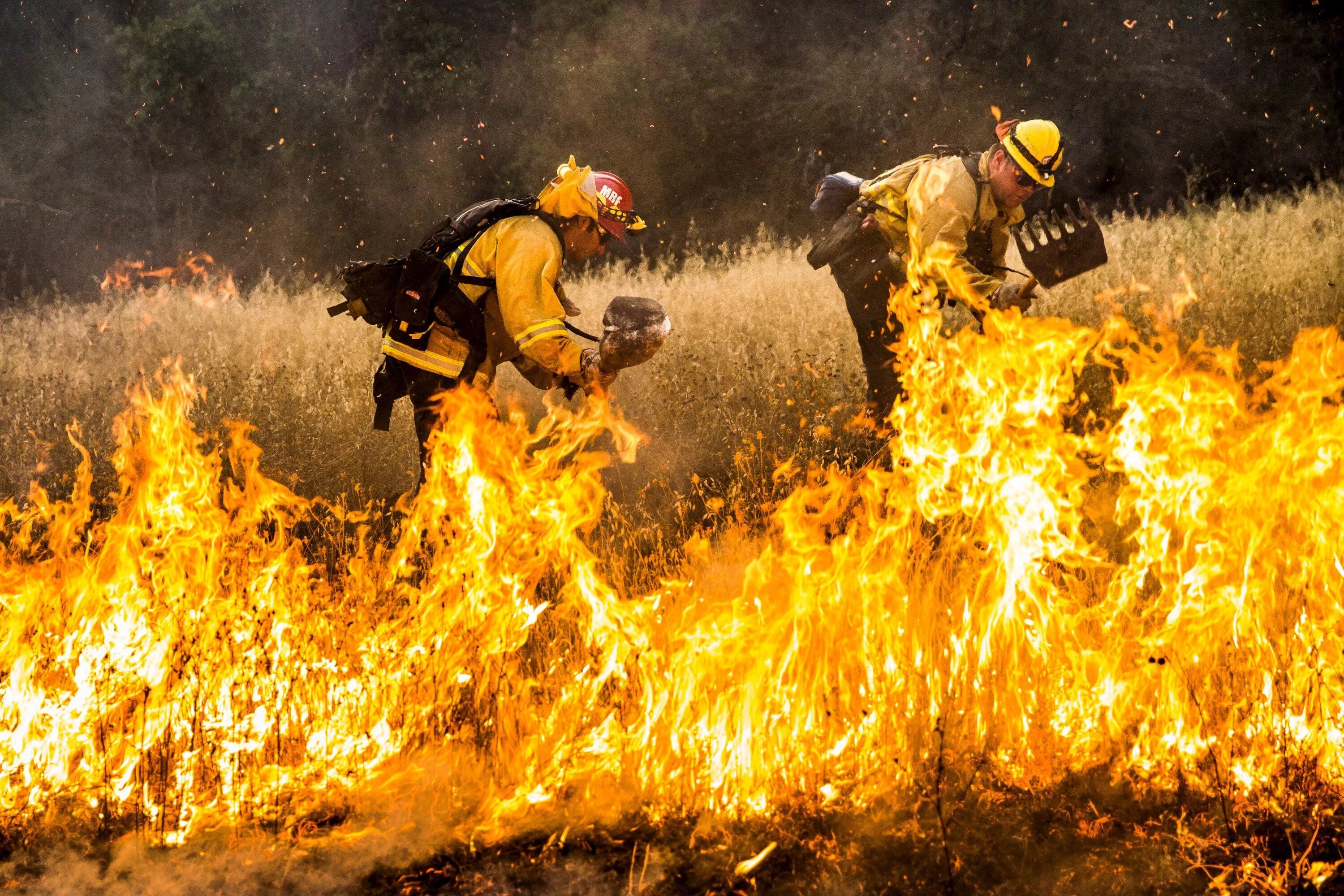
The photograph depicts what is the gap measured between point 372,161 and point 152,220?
4800 mm

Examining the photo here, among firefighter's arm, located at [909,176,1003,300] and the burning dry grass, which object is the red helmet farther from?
firefighter's arm, located at [909,176,1003,300]

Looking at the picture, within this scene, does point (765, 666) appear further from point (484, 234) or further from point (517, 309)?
point (484, 234)

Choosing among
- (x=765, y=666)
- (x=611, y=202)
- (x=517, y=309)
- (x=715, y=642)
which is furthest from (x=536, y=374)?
(x=765, y=666)

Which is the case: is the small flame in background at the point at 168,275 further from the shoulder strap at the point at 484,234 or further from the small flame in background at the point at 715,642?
the small flame in background at the point at 715,642

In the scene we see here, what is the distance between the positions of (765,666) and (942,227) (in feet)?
8.70

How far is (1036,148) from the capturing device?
504cm

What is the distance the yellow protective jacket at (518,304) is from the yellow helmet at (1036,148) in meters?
2.16

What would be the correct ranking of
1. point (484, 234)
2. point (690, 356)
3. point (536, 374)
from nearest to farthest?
1. point (484, 234)
2. point (536, 374)
3. point (690, 356)

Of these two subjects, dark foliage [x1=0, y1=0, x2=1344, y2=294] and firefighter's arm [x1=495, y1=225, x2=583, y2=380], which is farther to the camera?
dark foliage [x1=0, y1=0, x2=1344, y2=294]

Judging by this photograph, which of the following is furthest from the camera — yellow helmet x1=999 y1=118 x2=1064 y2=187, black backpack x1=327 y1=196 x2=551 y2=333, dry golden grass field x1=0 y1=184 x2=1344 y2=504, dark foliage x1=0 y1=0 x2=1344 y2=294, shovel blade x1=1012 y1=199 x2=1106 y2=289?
dark foliage x1=0 y1=0 x2=1344 y2=294

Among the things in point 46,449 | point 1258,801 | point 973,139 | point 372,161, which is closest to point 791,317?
point 46,449

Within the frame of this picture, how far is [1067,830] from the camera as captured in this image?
10.1 feet

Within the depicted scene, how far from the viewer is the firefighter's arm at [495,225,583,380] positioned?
4.25 meters

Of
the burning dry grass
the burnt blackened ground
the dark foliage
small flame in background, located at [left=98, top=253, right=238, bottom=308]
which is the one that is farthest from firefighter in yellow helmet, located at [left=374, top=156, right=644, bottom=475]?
the dark foliage
